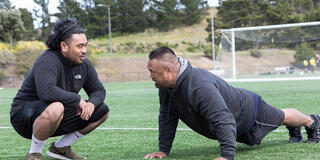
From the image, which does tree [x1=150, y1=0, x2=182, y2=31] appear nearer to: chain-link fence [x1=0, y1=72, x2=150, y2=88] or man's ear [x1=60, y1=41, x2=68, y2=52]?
chain-link fence [x1=0, y1=72, x2=150, y2=88]

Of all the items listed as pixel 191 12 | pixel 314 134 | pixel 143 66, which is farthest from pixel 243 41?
pixel 191 12

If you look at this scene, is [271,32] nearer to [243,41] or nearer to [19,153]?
[243,41]

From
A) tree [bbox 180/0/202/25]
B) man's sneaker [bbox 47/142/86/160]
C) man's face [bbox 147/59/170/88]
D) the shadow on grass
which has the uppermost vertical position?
tree [bbox 180/0/202/25]

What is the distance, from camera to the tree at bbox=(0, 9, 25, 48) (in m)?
43.5

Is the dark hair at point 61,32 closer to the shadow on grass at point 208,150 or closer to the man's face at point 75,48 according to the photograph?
the man's face at point 75,48

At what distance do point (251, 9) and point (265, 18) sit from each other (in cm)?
323

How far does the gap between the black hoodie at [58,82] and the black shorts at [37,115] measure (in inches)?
2.9

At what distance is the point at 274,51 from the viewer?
19.6 meters

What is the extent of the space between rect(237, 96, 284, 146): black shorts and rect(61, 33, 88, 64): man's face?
1.62 metres

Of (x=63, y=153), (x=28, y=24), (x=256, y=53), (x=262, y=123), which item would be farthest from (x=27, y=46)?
(x=262, y=123)

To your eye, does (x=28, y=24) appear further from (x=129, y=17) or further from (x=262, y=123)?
(x=262, y=123)

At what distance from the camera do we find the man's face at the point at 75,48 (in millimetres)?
3789

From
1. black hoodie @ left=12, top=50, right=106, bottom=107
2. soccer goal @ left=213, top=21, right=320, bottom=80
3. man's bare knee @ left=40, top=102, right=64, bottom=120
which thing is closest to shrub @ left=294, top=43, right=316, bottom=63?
soccer goal @ left=213, top=21, right=320, bottom=80

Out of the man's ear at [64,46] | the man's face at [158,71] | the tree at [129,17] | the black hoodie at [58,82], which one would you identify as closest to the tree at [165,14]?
the tree at [129,17]
